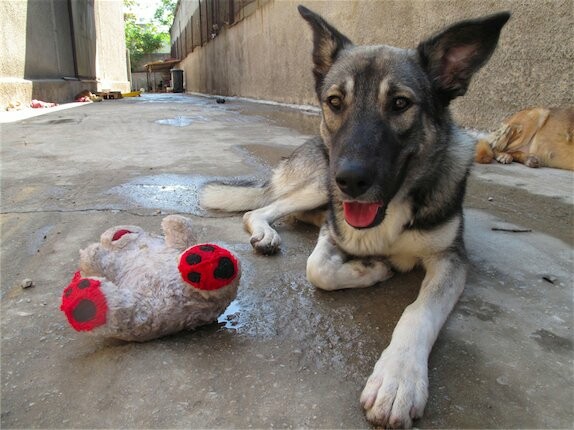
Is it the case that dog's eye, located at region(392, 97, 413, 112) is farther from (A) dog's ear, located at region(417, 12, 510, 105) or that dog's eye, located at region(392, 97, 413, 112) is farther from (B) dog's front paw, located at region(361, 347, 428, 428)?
(B) dog's front paw, located at region(361, 347, 428, 428)

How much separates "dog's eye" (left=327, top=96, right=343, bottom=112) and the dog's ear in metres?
0.47

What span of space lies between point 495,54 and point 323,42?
299cm

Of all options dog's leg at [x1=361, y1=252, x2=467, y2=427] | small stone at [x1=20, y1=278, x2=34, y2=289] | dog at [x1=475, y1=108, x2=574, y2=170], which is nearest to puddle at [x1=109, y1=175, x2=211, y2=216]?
small stone at [x1=20, y1=278, x2=34, y2=289]

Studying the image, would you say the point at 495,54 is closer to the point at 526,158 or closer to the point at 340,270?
the point at 526,158

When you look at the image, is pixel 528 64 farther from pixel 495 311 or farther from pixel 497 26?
pixel 495 311

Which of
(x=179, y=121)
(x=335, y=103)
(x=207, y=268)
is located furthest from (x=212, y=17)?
(x=207, y=268)

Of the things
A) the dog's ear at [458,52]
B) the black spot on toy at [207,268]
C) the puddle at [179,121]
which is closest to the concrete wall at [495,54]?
the puddle at [179,121]

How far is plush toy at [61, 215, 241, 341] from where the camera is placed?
124 centimetres

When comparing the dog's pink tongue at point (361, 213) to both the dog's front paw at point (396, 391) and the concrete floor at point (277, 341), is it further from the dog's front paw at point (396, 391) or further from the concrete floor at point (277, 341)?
the dog's front paw at point (396, 391)

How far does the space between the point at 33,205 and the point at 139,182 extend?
84cm

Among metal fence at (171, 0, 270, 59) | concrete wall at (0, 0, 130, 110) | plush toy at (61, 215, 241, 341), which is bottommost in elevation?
plush toy at (61, 215, 241, 341)

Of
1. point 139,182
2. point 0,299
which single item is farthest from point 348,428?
point 139,182

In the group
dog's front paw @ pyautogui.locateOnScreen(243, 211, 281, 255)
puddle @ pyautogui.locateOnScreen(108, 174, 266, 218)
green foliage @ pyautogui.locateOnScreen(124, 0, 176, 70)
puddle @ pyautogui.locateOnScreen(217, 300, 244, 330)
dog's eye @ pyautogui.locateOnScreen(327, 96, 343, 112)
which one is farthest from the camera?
green foliage @ pyautogui.locateOnScreen(124, 0, 176, 70)

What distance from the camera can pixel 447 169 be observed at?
2.13 meters
